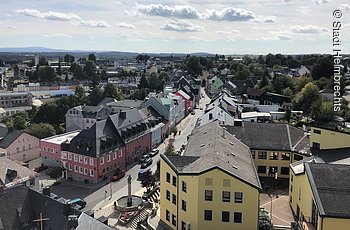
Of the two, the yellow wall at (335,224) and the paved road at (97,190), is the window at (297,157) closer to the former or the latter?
the yellow wall at (335,224)

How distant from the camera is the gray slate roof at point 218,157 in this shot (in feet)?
97.6

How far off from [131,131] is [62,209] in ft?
97.4

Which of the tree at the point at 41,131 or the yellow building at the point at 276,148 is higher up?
the yellow building at the point at 276,148

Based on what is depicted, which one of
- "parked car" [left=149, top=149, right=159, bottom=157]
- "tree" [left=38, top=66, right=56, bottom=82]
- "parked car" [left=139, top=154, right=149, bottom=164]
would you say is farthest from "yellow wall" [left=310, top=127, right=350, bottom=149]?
"tree" [left=38, top=66, right=56, bottom=82]

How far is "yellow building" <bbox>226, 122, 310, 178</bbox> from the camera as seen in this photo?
1572 inches

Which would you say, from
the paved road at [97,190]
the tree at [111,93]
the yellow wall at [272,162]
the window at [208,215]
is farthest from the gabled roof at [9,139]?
the tree at [111,93]

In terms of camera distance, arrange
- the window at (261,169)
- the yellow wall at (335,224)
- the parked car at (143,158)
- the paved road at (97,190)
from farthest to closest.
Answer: the parked car at (143,158)
the paved road at (97,190)
the window at (261,169)
the yellow wall at (335,224)

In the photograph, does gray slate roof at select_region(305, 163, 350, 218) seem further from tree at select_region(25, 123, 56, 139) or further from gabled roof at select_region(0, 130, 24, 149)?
tree at select_region(25, 123, 56, 139)

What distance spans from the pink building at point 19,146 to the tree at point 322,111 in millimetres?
44637

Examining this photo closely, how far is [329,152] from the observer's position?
35.9 m

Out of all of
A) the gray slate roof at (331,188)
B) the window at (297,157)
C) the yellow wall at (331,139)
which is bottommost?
the window at (297,157)

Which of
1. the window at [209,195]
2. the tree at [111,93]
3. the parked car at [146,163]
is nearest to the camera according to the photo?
the window at [209,195]

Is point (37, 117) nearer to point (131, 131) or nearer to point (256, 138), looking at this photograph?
point (131, 131)

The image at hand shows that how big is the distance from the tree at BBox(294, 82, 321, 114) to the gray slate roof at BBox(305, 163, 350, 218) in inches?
1779
